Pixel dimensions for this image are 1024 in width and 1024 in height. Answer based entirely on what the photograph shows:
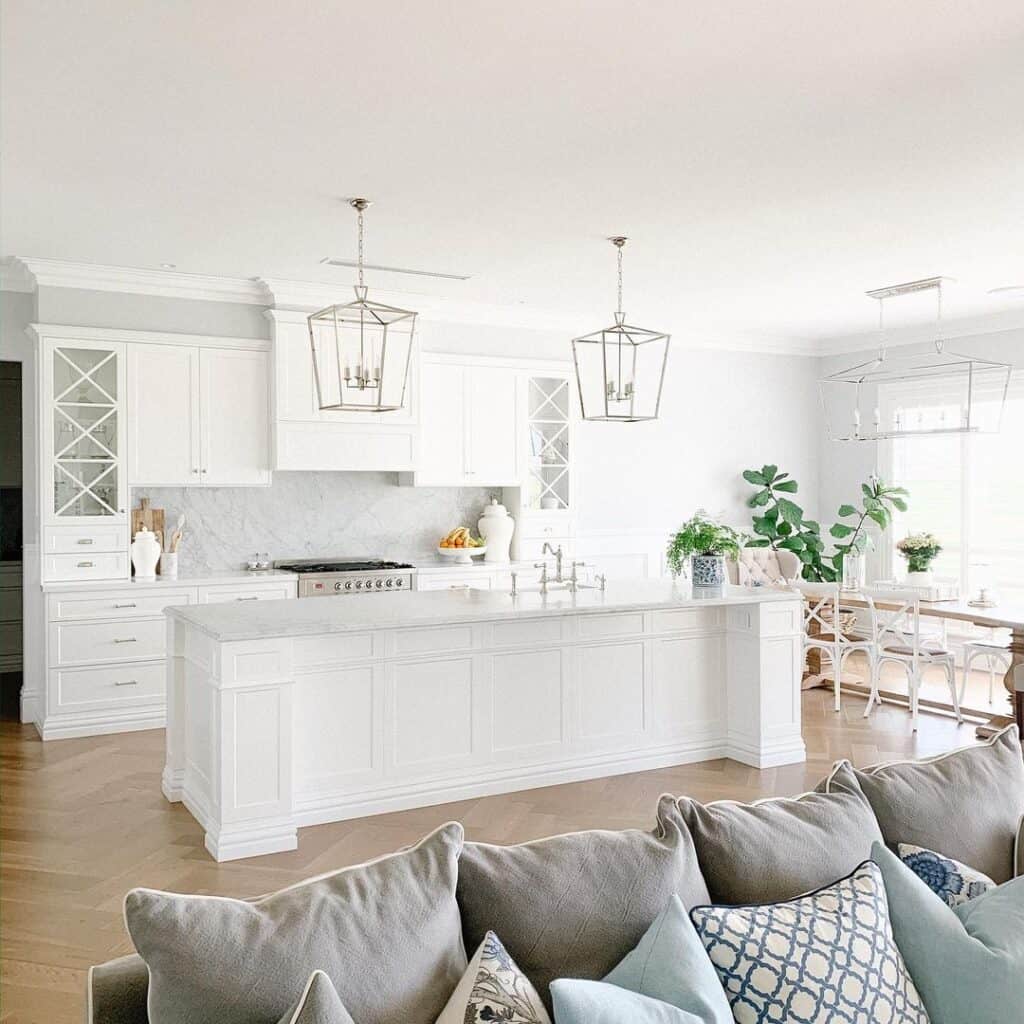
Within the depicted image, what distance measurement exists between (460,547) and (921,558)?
315 centimetres

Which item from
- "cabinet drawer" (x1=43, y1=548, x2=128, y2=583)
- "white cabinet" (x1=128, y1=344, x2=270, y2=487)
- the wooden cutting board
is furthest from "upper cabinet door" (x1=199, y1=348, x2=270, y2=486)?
"cabinet drawer" (x1=43, y1=548, x2=128, y2=583)

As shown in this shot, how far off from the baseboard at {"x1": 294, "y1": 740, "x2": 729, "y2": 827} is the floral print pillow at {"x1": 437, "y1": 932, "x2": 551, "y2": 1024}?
9.41ft

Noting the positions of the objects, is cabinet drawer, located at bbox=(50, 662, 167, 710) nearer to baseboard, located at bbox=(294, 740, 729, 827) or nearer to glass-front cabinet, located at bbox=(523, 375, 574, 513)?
baseboard, located at bbox=(294, 740, 729, 827)

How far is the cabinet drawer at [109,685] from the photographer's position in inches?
223

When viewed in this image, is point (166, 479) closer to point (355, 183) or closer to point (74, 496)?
point (74, 496)

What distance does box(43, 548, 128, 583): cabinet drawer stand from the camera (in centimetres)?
581

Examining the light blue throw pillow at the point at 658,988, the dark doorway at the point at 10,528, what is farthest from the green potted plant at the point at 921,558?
the dark doorway at the point at 10,528

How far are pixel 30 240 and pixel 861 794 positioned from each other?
501 centimetres

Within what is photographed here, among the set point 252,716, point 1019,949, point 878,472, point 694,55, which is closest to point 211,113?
point 694,55

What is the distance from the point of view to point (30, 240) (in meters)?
5.28

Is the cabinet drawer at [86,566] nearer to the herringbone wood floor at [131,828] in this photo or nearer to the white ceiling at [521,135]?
the herringbone wood floor at [131,828]

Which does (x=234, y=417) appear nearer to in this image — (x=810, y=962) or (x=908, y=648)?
(x=908, y=648)

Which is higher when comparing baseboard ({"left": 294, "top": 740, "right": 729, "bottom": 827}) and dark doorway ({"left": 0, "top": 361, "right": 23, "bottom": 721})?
dark doorway ({"left": 0, "top": 361, "right": 23, "bottom": 721})

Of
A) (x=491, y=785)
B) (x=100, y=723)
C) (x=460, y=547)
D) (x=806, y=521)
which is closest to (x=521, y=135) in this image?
(x=491, y=785)
